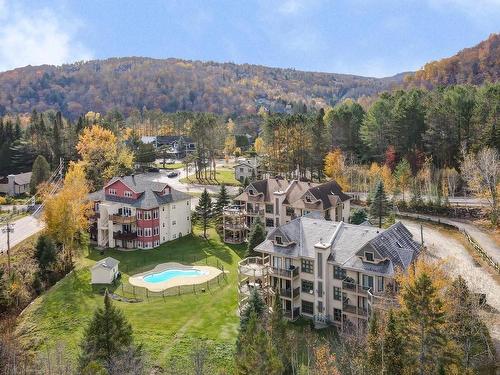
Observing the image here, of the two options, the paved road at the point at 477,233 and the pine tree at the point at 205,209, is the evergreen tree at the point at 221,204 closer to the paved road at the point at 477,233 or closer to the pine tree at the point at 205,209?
the pine tree at the point at 205,209

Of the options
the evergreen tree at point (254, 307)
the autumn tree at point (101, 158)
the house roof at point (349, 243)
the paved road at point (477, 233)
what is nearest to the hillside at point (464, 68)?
the paved road at point (477, 233)

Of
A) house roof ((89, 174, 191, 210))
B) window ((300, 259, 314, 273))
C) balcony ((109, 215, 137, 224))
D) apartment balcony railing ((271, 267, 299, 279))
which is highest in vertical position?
house roof ((89, 174, 191, 210))

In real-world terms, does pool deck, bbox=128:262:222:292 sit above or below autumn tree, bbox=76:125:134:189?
below

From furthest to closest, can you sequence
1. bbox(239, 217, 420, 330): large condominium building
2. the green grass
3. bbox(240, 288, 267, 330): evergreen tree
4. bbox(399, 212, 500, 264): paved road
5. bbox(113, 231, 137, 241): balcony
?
the green grass
bbox(113, 231, 137, 241): balcony
bbox(399, 212, 500, 264): paved road
bbox(239, 217, 420, 330): large condominium building
bbox(240, 288, 267, 330): evergreen tree

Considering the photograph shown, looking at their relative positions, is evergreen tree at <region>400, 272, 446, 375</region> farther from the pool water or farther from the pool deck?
the pool water

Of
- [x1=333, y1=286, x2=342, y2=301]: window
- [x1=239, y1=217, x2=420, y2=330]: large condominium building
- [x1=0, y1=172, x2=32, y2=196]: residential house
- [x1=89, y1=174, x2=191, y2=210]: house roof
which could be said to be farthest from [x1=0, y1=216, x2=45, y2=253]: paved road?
[x1=333, y1=286, x2=342, y2=301]: window

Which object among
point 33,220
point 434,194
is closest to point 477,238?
point 434,194

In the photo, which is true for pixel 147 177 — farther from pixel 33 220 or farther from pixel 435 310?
pixel 435 310
